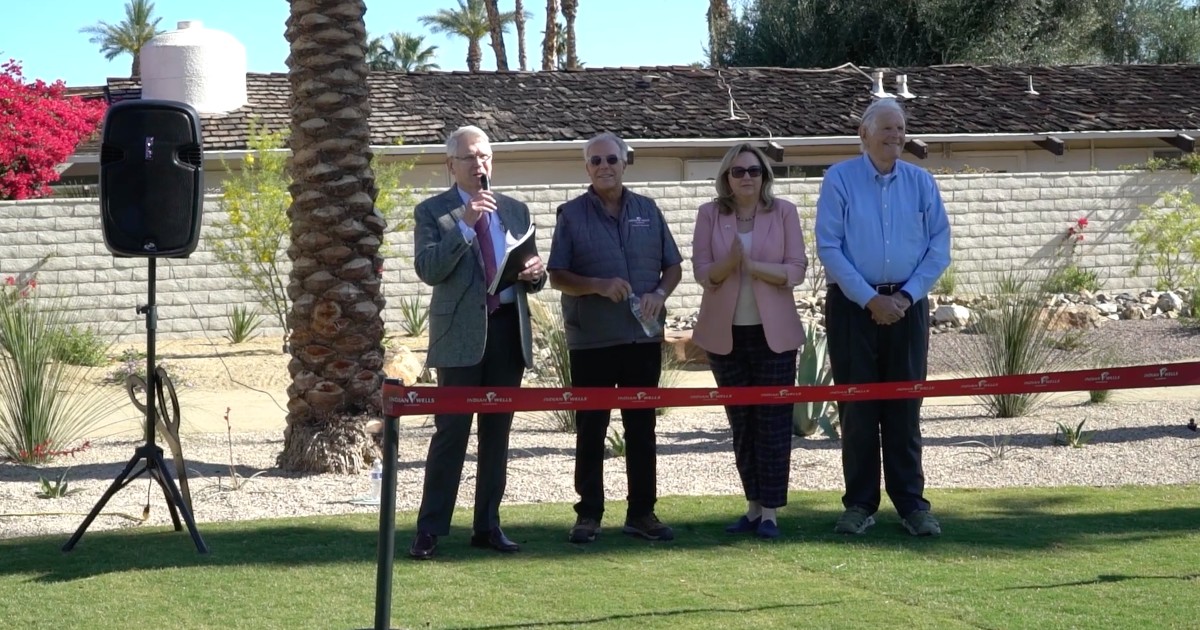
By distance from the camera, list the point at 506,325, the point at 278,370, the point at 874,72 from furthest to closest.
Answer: the point at 874,72
the point at 278,370
the point at 506,325

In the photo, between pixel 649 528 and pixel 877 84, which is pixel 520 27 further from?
pixel 649 528

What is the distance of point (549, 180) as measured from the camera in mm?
25266

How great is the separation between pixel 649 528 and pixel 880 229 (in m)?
1.89

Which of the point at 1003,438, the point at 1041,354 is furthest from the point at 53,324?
the point at 1041,354

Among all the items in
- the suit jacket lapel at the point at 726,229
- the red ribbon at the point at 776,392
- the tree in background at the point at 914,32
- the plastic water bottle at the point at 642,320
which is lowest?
the red ribbon at the point at 776,392

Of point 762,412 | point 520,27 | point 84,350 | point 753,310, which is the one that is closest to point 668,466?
point 762,412

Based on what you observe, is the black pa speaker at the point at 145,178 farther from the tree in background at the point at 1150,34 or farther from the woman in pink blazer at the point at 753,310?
the tree in background at the point at 1150,34

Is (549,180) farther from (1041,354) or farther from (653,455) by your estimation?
(653,455)

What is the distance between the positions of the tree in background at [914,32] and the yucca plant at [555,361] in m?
23.9

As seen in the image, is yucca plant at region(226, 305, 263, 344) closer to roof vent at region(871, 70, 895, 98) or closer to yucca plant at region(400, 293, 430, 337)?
yucca plant at region(400, 293, 430, 337)

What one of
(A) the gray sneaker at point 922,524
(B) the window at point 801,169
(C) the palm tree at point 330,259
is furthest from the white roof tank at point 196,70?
(A) the gray sneaker at point 922,524

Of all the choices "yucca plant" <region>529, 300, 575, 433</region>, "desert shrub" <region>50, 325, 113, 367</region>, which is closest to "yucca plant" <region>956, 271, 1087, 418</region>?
"yucca plant" <region>529, 300, 575, 433</region>

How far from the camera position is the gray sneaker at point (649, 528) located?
724 centimetres

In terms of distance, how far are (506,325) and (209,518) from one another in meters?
2.53
